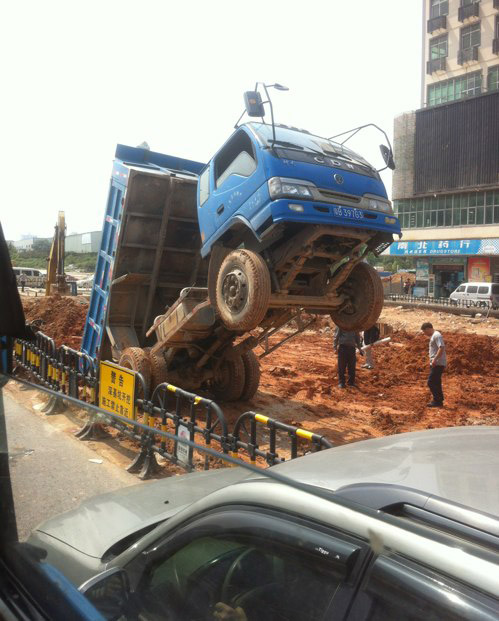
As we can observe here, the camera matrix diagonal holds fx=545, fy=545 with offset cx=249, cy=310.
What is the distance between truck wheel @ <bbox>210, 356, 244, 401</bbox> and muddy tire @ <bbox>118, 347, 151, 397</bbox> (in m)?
1.42

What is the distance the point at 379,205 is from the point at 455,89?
139 ft

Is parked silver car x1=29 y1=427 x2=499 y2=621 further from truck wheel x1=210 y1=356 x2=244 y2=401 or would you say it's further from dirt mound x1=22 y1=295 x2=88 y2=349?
dirt mound x1=22 y1=295 x2=88 y2=349

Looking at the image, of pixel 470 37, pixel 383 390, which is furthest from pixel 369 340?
pixel 470 37

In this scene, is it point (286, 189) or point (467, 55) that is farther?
point (467, 55)

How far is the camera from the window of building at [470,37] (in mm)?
41094

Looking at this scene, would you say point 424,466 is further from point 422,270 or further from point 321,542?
point 422,270

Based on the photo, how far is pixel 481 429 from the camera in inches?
83.7

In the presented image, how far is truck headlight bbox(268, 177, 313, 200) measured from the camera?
17.8 ft

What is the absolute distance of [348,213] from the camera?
18.9 feet

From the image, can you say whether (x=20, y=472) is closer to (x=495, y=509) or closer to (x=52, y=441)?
(x=52, y=441)

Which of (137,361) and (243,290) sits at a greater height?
(243,290)

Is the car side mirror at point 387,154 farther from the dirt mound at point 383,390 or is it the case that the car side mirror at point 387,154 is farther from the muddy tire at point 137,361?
the muddy tire at point 137,361

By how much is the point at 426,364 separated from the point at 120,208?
9145 mm

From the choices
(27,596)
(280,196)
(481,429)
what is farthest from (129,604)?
(280,196)
